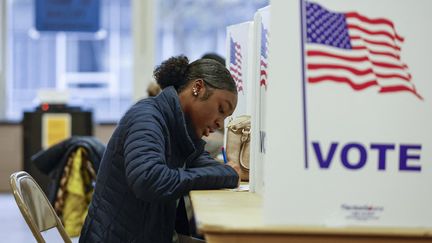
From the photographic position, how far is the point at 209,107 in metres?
2.31

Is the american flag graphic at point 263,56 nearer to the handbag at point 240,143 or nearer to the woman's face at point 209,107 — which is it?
the woman's face at point 209,107

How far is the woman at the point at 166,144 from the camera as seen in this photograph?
6.99ft

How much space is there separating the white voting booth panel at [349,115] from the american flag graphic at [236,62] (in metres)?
1.22

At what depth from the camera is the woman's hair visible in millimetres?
2305

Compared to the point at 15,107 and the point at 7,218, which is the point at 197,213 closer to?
the point at 7,218

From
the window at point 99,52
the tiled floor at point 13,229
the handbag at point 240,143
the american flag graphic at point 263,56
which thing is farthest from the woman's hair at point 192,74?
the window at point 99,52

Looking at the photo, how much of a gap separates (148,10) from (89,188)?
3243 mm

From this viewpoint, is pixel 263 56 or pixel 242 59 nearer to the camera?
pixel 263 56

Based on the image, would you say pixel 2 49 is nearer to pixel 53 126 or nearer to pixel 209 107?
pixel 53 126

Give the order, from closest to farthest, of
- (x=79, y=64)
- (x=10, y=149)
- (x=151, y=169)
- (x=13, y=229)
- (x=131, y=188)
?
(x=151, y=169) → (x=131, y=188) → (x=13, y=229) → (x=10, y=149) → (x=79, y=64)

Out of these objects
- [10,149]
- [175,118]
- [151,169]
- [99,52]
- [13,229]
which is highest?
[99,52]

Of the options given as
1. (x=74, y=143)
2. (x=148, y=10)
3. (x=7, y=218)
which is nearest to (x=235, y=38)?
(x=74, y=143)

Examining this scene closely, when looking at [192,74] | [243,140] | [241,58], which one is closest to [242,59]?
[241,58]

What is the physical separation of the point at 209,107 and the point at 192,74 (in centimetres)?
13
